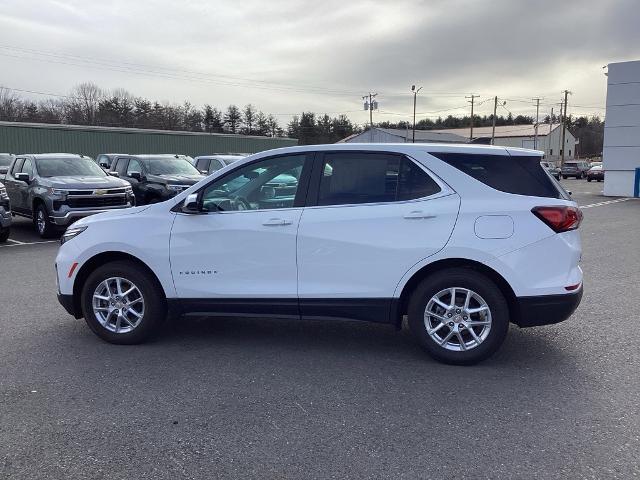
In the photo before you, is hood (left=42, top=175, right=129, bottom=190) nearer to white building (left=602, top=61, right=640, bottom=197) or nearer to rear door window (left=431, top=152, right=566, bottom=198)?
rear door window (left=431, top=152, right=566, bottom=198)

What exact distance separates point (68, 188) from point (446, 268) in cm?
1056

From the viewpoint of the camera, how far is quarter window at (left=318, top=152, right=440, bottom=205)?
4.79 meters

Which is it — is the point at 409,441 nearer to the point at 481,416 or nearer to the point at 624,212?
the point at 481,416

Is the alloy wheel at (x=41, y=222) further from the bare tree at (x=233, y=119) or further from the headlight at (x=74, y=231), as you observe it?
the bare tree at (x=233, y=119)

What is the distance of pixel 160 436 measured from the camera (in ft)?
11.8

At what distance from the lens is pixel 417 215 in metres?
4.65

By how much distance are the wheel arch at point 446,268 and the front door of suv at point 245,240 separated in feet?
2.85

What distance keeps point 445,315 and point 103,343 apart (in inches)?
124

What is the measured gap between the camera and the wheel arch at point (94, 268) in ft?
17.3

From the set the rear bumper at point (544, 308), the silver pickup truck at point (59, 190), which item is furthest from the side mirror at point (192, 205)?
the silver pickup truck at point (59, 190)

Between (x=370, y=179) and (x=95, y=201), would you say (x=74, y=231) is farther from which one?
(x=95, y=201)

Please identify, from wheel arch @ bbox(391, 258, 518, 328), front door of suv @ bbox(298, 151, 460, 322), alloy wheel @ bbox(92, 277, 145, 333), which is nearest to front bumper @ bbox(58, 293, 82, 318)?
alloy wheel @ bbox(92, 277, 145, 333)

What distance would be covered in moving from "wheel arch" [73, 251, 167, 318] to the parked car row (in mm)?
7726

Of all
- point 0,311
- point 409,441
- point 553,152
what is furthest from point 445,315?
point 553,152
